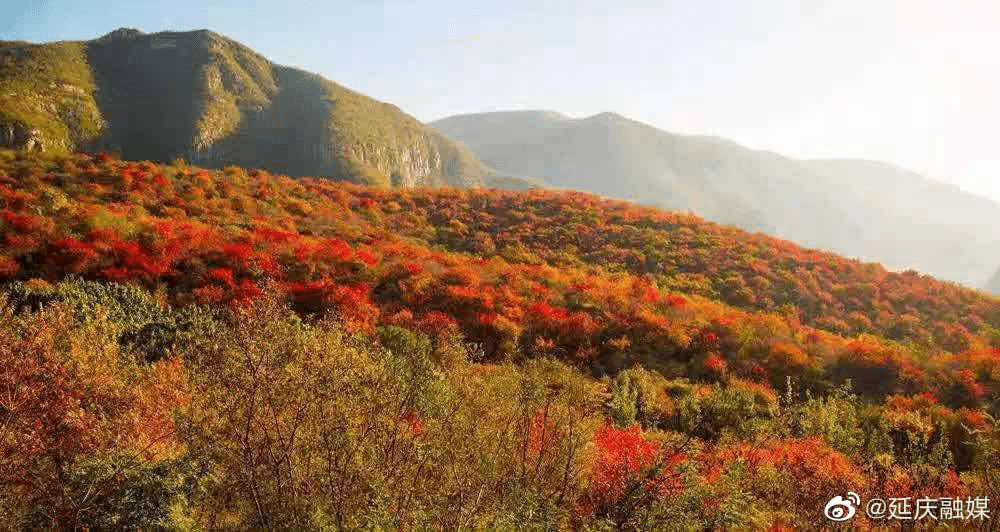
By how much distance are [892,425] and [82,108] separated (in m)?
134

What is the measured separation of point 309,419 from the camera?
648cm

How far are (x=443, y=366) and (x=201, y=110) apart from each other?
134141 millimetres

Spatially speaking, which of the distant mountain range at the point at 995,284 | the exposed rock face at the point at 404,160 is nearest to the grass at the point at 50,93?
the exposed rock face at the point at 404,160

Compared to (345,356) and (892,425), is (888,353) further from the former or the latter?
(345,356)

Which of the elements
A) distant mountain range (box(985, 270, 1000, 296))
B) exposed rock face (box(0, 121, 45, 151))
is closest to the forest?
exposed rock face (box(0, 121, 45, 151))

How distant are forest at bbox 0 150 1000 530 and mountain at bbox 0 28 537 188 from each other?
88.7 metres

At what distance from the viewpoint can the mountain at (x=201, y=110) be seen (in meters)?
99.4

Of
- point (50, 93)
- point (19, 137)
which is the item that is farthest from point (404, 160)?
point (19, 137)

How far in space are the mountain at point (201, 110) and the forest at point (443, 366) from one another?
291ft

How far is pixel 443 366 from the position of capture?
36.5ft

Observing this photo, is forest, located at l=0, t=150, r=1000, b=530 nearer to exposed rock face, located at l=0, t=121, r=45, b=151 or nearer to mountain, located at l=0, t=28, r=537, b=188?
exposed rock face, located at l=0, t=121, r=45, b=151

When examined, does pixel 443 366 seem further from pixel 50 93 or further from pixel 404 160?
pixel 404 160

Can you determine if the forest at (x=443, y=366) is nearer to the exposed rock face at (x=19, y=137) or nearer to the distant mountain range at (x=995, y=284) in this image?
the exposed rock face at (x=19, y=137)

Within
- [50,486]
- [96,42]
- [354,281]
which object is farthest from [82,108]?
[50,486]
